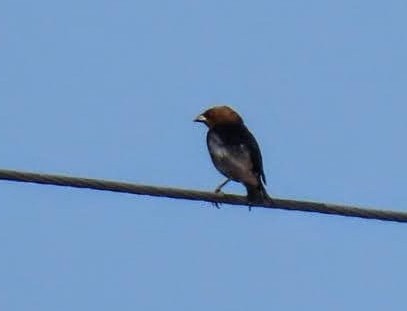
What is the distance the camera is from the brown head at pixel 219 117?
44.6ft

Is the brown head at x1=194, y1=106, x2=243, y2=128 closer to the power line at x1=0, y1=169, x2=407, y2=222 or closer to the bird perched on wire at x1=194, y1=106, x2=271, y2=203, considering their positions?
the bird perched on wire at x1=194, y1=106, x2=271, y2=203

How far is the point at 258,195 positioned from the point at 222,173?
3.56 feet

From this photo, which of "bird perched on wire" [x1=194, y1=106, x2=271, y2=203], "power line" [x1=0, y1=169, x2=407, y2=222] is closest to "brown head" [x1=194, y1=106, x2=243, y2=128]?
"bird perched on wire" [x1=194, y1=106, x2=271, y2=203]

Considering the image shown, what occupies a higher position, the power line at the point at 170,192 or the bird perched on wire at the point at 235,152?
the bird perched on wire at the point at 235,152

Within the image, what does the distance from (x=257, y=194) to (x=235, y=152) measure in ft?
3.55

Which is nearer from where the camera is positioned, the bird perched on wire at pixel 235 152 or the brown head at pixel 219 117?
the bird perched on wire at pixel 235 152

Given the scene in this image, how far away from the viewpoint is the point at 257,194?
11695 mm

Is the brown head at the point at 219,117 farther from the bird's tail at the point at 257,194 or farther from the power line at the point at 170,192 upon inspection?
the power line at the point at 170,192

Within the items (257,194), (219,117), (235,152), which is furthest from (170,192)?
(219,117)

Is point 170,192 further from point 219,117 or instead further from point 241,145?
point 219,117

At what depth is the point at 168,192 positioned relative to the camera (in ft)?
31.1

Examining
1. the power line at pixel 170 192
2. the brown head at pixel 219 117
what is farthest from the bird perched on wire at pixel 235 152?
the power line at pixel 170 192

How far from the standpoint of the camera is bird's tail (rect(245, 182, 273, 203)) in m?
11.4

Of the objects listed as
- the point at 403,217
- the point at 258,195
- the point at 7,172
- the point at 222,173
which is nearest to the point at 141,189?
the point at 7,172
